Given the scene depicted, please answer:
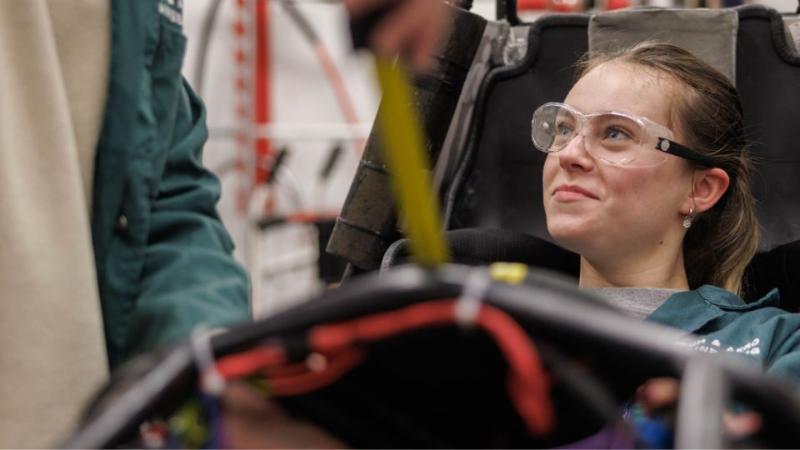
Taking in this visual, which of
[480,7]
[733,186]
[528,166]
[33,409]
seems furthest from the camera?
[480,7]

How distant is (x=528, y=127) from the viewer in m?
1.82

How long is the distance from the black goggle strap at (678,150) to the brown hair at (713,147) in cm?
2

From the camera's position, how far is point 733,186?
1.64 m

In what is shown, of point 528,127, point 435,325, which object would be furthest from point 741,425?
point 528,127

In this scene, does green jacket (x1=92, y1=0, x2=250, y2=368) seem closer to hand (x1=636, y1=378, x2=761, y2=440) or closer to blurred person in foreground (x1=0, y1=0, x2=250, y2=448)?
blurred person in foreground (x1=0, y1=0, x2=250, y2=448)

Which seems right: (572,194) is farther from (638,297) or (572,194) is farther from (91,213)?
(91,213)

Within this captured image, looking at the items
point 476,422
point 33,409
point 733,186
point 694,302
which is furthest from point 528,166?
point 476,422

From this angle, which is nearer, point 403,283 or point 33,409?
point 403,283

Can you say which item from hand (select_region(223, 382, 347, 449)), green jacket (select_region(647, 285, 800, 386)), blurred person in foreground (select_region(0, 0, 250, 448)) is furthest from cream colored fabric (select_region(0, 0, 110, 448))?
green jacket (select_region(647, 285, 800, 386))

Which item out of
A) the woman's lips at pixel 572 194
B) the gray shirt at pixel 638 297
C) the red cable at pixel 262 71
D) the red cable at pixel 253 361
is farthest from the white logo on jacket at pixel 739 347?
the red cable at pixel 262 71

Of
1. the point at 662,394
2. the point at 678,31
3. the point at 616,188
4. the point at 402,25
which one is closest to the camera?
the point at 402,25

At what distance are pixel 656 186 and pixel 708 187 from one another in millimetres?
128

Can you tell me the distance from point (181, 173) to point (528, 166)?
2.99 feet

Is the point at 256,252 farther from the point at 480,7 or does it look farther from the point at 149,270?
the point at 149,270
